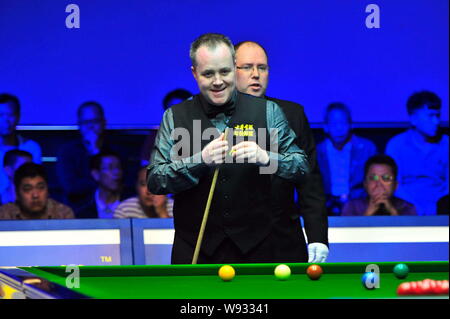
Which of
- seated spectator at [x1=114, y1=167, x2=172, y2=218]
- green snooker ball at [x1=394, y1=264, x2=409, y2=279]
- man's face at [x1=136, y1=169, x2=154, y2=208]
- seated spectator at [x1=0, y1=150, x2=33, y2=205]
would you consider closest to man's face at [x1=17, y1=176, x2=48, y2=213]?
seated spectator at [x1=0, y1=150, x2=33, y2=205]

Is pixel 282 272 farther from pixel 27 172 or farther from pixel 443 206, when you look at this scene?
pixel 443 206

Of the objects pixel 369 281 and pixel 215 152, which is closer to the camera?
pixel 369 281

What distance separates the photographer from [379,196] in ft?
18.7

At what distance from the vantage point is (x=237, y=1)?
6.25 meters

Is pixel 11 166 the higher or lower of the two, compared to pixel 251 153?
higher

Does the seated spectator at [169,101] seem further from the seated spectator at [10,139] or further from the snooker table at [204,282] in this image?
the snooker table at [204,282]

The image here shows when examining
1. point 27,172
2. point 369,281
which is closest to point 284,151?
point 369,281

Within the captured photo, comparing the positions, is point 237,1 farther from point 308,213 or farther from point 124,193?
point 308,213

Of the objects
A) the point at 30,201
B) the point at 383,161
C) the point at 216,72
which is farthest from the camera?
the point at 383,161

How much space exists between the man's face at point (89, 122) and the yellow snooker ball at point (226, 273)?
2882mm

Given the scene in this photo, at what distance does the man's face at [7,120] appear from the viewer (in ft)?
18.9

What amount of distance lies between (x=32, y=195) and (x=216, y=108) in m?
2.26
